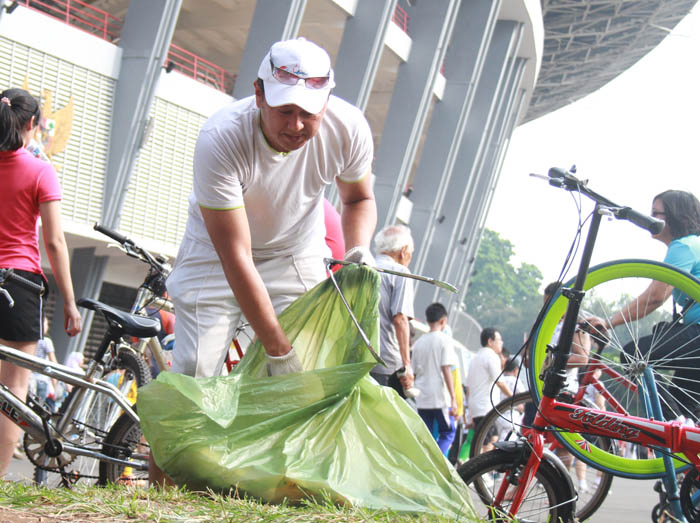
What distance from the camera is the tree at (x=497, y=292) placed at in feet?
354

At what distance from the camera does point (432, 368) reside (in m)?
8.48

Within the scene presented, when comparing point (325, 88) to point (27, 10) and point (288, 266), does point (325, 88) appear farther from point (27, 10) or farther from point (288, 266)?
point (27, 10)

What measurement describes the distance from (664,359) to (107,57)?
12.8 metres

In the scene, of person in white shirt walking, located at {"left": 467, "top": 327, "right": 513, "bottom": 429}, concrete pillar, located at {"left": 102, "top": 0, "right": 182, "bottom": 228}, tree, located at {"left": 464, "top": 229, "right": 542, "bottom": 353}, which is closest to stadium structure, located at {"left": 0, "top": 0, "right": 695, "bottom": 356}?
concrete pillar, located at {"left": 102, "top": 0, "right": 182, "bottom": 228}

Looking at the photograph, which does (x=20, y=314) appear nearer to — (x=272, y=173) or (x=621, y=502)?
(x=272, y=173)

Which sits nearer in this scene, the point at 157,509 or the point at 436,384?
the point at 157,509

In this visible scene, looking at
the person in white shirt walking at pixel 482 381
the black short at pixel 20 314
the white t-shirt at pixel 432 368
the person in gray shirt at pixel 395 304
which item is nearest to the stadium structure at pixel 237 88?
the white t-shirt at pixel 432 368

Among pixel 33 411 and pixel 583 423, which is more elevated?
pixel 583 423

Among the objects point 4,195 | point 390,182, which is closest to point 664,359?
point 4,195

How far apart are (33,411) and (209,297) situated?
1457 millimetres

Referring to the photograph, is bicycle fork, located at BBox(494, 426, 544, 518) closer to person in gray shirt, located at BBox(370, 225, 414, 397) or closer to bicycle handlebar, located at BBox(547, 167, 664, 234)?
bicycle handlebar, located at BBox(547, 167, 664, 234)

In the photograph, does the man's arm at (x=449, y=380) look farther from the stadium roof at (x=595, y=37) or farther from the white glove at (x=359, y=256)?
the stadium roof at (x=595, y=37)

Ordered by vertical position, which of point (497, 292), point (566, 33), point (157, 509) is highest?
point (566, 33)

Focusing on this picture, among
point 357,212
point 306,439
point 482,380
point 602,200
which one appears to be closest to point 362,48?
point 482,380
